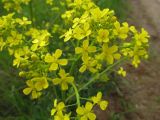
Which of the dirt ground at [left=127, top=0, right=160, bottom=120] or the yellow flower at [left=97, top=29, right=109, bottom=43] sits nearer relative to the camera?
the yellow flower at [left=97, top=29, right=109, bottom=43]

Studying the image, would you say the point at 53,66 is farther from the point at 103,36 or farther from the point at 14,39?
the point at 14,39

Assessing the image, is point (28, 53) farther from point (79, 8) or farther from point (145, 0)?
point (145, 0)

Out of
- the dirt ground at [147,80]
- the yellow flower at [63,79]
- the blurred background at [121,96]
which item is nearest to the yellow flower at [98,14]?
the yellow flower at [63,79]

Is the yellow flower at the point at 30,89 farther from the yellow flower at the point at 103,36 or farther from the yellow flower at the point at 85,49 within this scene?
the yellow flower at the point at 103,36

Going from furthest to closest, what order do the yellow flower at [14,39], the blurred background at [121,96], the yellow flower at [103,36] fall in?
the blurred background at [121,96] → the yellow flower at [14,39] → the yellow flower at [103,36]

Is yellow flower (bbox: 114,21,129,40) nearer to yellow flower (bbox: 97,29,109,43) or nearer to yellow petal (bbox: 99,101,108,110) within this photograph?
yellow flower (bbox: 97,29,109,43)

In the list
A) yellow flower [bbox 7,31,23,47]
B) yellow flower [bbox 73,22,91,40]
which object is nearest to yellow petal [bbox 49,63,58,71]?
yellow flower [bbox 73,22,91,40]

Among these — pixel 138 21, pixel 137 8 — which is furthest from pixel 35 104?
pixel 137 8
